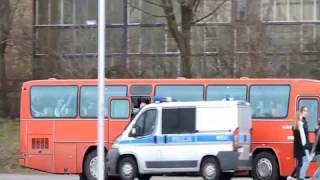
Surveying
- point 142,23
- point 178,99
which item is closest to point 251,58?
point 142,23

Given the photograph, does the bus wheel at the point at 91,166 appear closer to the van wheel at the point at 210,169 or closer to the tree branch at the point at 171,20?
the van wheel at the point at 210,169

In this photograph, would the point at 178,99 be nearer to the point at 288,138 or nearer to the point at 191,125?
the point at 191,125

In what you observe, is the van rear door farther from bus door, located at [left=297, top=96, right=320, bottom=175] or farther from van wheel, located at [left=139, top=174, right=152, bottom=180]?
van wheel, located at [left=139, top=174, right=152, bottom=180]

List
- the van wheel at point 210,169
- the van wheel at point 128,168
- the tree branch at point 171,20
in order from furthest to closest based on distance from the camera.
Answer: the tree branch at point 171,20 → the van wheel at point 128,168 → the van wheel at point 210,169

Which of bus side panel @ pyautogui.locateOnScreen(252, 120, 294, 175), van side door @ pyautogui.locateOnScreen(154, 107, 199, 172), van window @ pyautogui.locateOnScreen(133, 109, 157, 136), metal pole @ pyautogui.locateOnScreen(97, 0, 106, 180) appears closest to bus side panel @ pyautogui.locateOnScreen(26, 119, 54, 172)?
van window @ pyautogui.locateOnScreen(133, 109, 157, 136)

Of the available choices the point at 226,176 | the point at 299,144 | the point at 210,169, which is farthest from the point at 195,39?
the point at 299,144

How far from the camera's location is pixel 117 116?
21.9 metres

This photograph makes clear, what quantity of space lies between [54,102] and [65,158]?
1690 mm

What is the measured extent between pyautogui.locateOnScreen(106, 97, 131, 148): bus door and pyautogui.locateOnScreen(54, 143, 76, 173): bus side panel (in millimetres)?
1183

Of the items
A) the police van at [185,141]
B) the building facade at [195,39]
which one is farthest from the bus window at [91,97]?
the building facade at [195,39]

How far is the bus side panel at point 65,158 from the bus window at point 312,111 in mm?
6697

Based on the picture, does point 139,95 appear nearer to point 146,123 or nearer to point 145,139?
point 146,123

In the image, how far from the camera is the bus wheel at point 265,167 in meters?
20.4

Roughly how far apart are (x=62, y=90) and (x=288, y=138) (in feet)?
22.3
